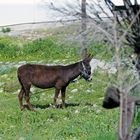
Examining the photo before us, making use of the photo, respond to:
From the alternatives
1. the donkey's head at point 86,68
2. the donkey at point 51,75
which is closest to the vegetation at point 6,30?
the donkey at point 51,75

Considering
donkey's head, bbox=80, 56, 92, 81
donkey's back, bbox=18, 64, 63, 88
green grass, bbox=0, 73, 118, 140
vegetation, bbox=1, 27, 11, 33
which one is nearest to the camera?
green grass, bbox=0, 73, 118, 140

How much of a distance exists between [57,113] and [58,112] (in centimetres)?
10

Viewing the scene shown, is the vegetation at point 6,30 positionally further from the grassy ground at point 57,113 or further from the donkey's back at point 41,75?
the donkey's back at point 41,75

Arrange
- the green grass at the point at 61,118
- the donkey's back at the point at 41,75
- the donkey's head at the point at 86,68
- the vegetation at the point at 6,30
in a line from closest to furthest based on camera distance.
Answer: the green grass at the point at 61,118, the donkey's head at the point at 86,68, the donkey's back at the point at 41,75, the vegetation at the point at 6,30

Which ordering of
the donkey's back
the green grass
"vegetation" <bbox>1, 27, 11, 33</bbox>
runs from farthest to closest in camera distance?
"vegetation" <bbox>1, 27, 11, 33</bbox>
the donkey's back
the green grass

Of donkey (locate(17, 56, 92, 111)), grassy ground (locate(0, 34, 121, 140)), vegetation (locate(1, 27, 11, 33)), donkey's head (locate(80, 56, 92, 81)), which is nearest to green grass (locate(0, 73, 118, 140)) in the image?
grassy ground (locate(0, 34, 121, 140))

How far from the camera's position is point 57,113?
15.0 meters

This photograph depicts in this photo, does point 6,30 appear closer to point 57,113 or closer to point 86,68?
point 86,68

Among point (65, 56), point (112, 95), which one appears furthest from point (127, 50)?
point (65, 56)

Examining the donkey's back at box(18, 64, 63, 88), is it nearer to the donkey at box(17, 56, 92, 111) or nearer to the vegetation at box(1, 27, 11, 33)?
the donkey at box(17, 56, 92, 111)

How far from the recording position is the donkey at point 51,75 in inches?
671

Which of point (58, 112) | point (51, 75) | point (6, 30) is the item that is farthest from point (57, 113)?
point (6, 30)

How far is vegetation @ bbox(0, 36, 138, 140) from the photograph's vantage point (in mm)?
12078

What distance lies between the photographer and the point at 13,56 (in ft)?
86.7
